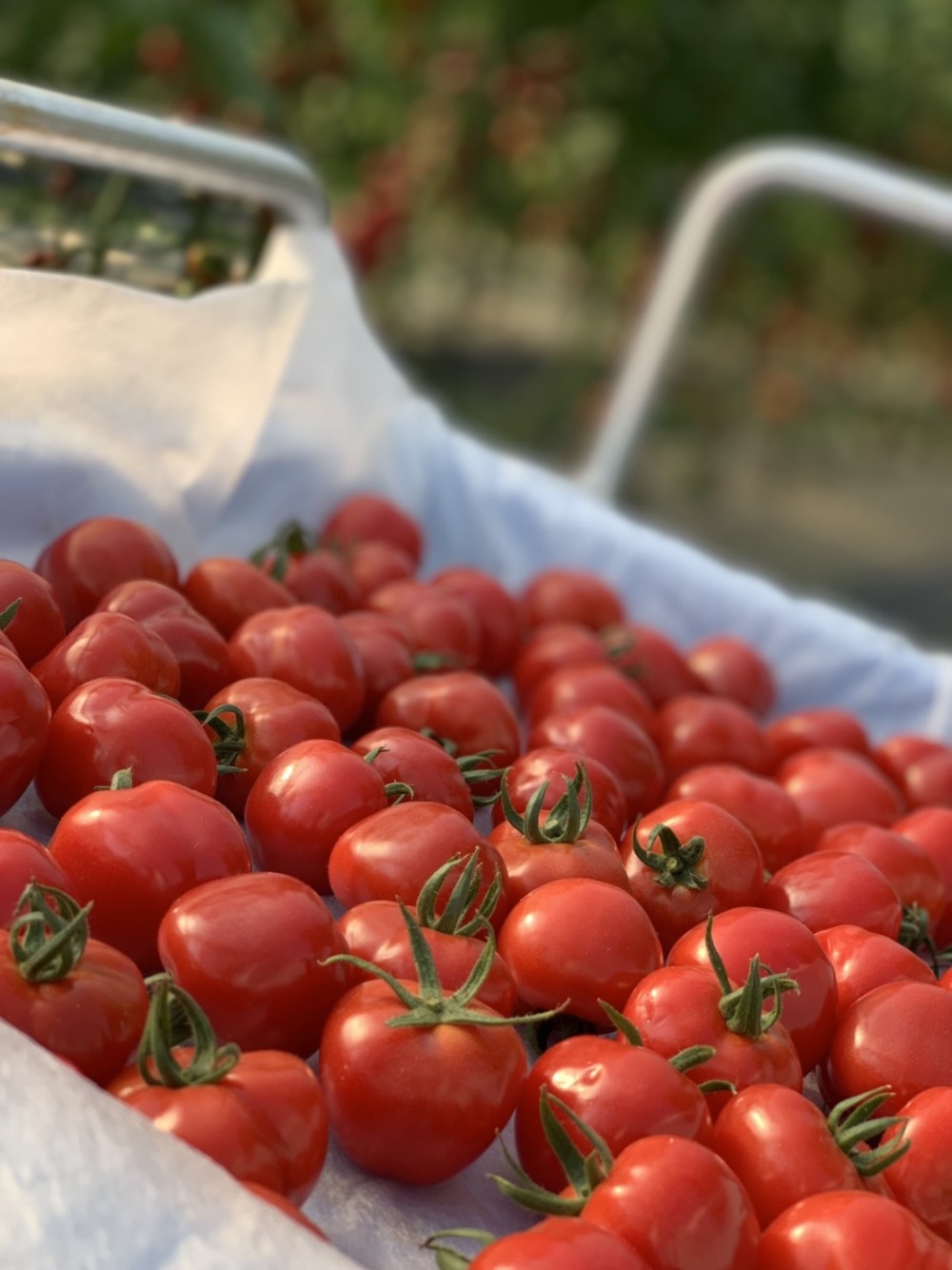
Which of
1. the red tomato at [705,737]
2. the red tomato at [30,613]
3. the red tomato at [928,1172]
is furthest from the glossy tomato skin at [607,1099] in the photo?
the red tomato at [705,737]

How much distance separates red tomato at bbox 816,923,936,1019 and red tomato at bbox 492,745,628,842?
7.1 inches

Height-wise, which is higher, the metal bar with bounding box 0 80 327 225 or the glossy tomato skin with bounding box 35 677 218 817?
the metal bar with bounding box 0 80 327 225

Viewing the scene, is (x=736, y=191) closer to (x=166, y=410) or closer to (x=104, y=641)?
(x=166, y=410)

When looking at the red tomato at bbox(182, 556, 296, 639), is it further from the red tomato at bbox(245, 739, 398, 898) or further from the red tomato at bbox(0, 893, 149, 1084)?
the red tomato at bbox(0, 893, 149, 1084)

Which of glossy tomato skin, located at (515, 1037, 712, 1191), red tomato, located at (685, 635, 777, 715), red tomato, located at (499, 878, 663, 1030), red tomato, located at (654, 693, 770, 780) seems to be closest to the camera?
glossy tomato skin, located at (515, 1037, 712, 1191)

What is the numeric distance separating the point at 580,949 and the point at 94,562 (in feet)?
1.74

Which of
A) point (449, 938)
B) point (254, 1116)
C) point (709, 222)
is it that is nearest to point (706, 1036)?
point (449, 938)

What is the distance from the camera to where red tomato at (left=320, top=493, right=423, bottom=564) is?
1.64 meters

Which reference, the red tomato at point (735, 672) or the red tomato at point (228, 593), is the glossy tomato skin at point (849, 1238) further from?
the red tomato at point (735, 672)

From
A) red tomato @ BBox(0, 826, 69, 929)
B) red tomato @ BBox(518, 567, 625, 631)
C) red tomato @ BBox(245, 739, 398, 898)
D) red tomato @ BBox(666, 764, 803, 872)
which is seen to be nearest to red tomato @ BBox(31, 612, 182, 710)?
red tomato @ BBox(245, 739, 398, 898)

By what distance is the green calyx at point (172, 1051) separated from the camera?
0.70m

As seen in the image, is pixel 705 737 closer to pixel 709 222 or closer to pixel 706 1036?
pixel 706 1036

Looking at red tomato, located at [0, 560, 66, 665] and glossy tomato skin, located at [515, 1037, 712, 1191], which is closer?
glossy tomato skin, located at [515, 1037, 712, 1191]

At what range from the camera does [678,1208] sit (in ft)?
2.29
